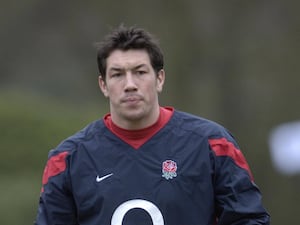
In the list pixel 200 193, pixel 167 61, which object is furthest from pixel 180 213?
pixel 167 61

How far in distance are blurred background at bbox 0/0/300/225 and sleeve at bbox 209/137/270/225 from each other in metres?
8.42

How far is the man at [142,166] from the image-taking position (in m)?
5.40

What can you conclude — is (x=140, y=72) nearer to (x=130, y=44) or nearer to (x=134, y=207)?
(x=130, y=44)

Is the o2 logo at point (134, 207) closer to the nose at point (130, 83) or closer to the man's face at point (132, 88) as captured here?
the man's face at point (132, 88)

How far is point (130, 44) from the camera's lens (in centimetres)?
558

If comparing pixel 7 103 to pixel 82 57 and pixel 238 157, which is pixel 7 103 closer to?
pixel 82 57

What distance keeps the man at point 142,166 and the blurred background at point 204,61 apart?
8180 mm

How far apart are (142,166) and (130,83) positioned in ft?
1.37

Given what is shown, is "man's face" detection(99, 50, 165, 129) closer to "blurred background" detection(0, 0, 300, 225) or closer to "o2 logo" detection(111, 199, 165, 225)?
"o2 logo" detection(111, 199, 165, 225)

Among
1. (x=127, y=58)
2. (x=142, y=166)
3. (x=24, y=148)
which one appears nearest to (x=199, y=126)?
(x=142, y=166)

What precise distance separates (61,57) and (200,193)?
40.1 ft

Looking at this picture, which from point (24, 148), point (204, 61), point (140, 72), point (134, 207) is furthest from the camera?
point (204, 61)

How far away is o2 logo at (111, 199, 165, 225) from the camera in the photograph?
536cm

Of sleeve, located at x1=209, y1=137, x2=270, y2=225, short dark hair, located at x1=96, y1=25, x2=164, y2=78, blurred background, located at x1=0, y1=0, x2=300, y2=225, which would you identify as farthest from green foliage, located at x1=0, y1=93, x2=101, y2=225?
sleeve, located at x1=209, y1=137, x2=270, y2=225
